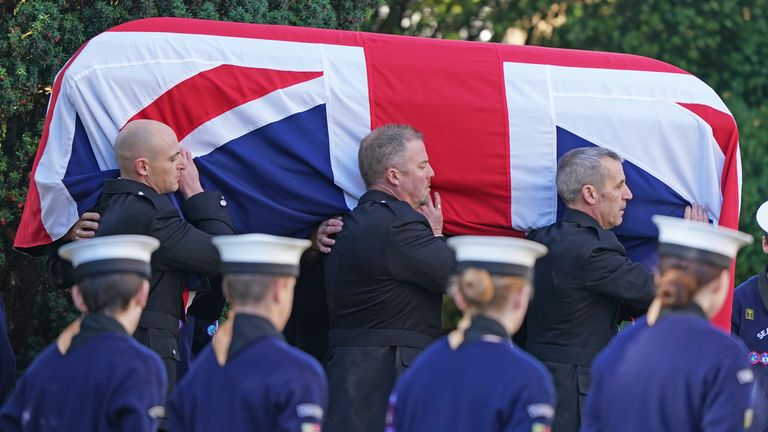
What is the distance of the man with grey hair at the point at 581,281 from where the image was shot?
20.1 ft

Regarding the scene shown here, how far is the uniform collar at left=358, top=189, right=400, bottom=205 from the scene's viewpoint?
20.0 ft

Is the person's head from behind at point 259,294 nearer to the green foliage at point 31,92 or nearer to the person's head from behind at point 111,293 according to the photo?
the person's head from behind at point 111,293

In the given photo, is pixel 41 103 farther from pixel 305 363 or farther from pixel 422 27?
pixel 422 27

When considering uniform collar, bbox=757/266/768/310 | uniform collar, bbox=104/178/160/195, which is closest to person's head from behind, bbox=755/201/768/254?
uniform collar, bbox=757/266/768/310

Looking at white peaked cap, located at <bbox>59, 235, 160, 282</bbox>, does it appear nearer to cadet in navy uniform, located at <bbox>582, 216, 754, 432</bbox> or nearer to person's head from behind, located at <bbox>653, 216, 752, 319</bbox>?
cadet in navy uniform, located at <bbox>582, 216, 754, 432</bbox>

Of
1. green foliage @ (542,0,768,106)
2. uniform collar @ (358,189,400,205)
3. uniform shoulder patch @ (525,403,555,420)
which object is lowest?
green foliage @ (542,0,768,106)

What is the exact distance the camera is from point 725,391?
4035 millimetres

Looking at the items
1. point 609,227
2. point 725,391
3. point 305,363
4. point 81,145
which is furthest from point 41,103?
point 725,391

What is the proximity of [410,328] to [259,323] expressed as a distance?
1.81 m

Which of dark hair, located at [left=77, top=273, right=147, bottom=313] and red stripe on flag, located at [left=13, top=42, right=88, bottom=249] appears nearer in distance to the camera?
dark hair, located at [left=77, top=273, right=147, bottom=313]

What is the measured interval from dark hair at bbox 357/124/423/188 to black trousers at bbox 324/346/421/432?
76 centimetres

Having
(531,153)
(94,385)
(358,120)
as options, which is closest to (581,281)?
(531,153)

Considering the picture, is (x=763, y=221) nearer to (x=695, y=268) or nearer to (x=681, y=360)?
(x=695, y=268)

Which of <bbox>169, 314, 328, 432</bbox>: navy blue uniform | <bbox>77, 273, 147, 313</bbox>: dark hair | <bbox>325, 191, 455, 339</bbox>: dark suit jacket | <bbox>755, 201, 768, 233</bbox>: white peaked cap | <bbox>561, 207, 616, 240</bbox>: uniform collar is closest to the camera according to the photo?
<bbox>169, 314, 328, 432</bbox>: navy blue uniform
